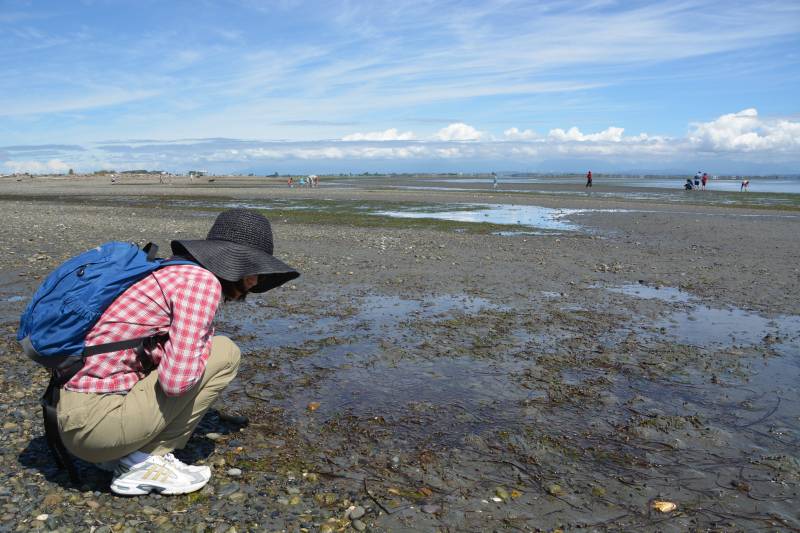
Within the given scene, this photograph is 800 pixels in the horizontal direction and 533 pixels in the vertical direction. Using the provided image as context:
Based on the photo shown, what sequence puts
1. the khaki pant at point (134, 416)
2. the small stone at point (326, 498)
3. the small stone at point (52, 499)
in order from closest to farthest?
the khaki pant at point (134, 416), the small stone at point (52, 499), the small stone at point (326, 498)

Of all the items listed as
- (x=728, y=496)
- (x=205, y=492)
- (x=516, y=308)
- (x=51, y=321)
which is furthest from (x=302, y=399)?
(x=516, y=308)

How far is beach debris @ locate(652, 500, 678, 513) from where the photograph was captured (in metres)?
4.44

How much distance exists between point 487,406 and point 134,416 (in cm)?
343

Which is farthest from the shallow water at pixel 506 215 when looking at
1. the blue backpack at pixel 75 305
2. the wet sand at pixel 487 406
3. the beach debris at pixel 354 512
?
the blue backpack at pixel 75 305

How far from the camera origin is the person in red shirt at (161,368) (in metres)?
3.96

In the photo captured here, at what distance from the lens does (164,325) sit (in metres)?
4.05

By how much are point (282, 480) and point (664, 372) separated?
4854 millimetres

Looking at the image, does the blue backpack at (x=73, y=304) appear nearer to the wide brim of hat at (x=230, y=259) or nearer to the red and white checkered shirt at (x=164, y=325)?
the red and white checkered shirt at (x=164, y=325)

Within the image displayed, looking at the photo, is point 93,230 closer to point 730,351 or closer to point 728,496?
point 730,351

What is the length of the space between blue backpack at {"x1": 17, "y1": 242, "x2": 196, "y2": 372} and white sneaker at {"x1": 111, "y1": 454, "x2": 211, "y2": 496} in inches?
35.9

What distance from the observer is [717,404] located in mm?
6422

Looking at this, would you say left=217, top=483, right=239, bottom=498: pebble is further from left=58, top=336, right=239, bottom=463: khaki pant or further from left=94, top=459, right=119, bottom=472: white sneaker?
left=94, top=459, right=119, bottom=472: white sneaker

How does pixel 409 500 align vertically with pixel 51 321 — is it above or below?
below

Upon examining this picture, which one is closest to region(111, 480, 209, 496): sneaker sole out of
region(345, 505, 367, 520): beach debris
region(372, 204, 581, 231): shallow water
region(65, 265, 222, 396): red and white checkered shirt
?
region(65, 265, 222, 396): red and white checkered shirt
